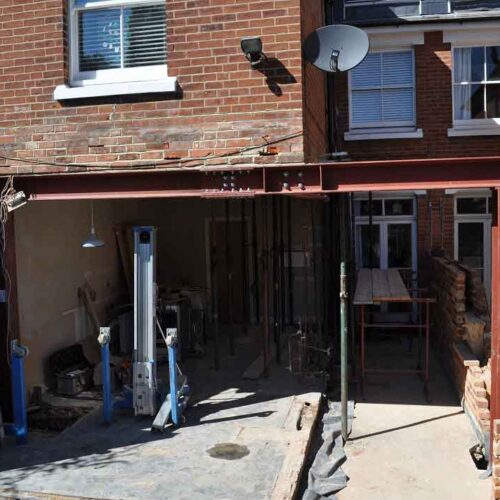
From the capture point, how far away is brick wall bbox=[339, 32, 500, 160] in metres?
12.1

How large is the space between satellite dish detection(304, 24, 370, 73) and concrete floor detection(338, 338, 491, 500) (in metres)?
4.38

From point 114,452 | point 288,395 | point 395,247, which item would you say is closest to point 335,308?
point 395,247

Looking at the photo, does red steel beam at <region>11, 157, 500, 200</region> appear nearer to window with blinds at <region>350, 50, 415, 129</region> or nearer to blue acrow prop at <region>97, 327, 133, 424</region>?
blue acrow prop at <region>97, 327, 133, 424</region>

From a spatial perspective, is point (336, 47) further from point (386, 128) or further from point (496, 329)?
point (386, 128)

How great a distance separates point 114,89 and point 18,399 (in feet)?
12.5

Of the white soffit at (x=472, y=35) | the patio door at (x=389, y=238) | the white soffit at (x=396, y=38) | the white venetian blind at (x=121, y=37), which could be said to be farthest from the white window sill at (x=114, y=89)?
the white soffit at (x=472, y=35)

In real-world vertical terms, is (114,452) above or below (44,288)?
below

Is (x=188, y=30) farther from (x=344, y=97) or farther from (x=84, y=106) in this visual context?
(x=344, y=97)

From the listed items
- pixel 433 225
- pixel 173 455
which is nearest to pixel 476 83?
pixel 433 225

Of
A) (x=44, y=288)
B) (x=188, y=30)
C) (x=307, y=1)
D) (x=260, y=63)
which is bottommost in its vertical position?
(x=44, y=288)

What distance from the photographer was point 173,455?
6.55m

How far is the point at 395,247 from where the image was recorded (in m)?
12.9

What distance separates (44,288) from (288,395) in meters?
3.83

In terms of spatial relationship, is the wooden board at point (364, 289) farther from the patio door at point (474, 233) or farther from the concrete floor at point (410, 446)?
the patio door at point (474, 233)
